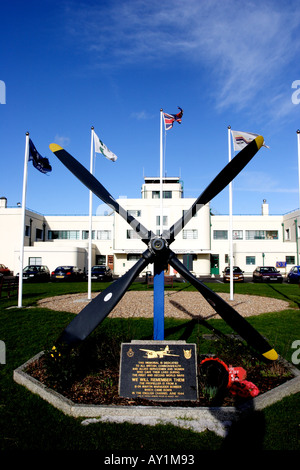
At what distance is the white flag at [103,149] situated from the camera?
1304 centimetres

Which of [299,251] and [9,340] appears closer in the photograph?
[9,340]

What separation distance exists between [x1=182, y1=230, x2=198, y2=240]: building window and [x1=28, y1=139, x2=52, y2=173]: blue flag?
26.1 m

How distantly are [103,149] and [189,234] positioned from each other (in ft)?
83.8

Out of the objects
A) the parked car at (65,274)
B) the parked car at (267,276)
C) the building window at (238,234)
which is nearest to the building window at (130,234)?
the parked car at (65,274)

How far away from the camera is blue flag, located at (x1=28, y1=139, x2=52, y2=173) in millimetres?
12234

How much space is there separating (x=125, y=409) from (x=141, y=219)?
33705 mm

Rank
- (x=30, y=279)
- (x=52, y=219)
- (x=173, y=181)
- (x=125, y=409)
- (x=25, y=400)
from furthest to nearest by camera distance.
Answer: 1. (x=173, y=181)
2. (x=52, y=219)
3. (x=30, y=279)
4. (x=25, y=400)
5. (x=125, y=409)

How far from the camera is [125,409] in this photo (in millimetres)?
4539

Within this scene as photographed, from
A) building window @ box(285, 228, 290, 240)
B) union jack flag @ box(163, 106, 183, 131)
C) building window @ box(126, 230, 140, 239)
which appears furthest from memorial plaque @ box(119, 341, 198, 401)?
building window @ box(285, 228, 290, 240)

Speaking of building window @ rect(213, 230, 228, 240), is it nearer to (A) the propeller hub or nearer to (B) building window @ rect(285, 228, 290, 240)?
(B) building window @ rect(285, 228, 290, 240)

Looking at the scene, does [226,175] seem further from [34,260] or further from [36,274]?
[34,260]

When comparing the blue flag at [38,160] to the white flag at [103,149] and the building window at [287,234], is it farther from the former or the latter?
the building window at [287,234]
